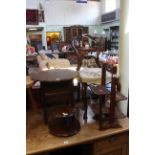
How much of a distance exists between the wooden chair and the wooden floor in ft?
0.61

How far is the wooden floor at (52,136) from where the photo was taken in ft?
6.41

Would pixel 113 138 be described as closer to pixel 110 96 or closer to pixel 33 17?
pixel 110 96

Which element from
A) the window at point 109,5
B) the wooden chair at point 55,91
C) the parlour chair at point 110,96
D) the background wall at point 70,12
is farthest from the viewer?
the window at point 109,5

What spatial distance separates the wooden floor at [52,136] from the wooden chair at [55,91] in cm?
19

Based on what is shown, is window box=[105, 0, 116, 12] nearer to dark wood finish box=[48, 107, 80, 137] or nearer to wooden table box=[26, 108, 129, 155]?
wooden table box=[26, 108, 129, 155]

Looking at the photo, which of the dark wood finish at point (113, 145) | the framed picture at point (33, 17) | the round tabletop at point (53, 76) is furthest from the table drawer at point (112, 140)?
the framed picture at point (33, 17)

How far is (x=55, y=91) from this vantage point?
2.41 meters

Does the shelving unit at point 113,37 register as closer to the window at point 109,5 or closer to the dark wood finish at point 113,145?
the window at point 109,5

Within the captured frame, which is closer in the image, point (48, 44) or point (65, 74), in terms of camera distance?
point (65, 74)

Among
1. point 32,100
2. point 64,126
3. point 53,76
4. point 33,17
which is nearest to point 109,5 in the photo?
point 33,17
